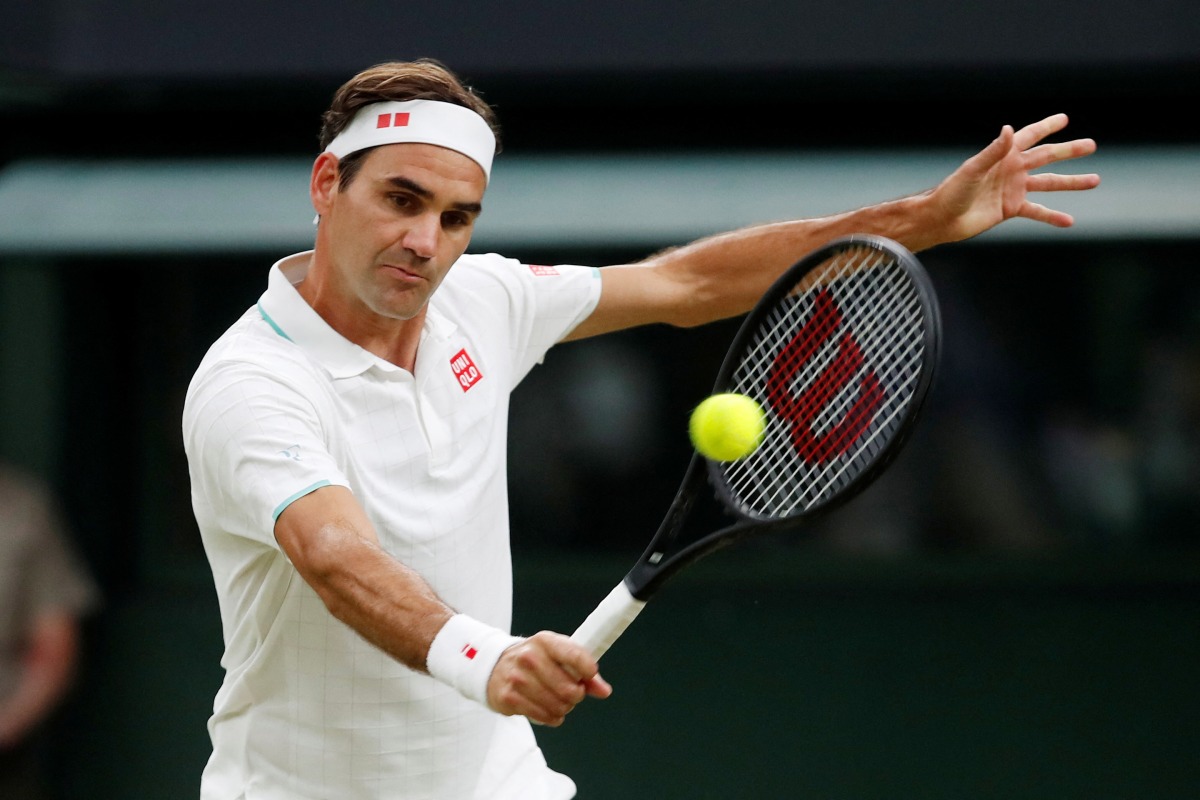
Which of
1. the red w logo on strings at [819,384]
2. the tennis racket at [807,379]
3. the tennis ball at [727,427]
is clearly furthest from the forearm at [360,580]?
the red w logo on strings at [819,384]

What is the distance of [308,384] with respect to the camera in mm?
2338

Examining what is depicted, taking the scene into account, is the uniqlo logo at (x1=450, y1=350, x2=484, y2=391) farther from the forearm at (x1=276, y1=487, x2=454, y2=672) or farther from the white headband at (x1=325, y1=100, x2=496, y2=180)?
the forearm at (x1=276, y1=487, x2=454, y2=672)

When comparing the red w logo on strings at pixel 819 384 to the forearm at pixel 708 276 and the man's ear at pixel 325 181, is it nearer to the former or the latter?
the forearm at pixel 708 276

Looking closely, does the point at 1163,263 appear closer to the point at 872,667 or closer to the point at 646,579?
the point at 872,667

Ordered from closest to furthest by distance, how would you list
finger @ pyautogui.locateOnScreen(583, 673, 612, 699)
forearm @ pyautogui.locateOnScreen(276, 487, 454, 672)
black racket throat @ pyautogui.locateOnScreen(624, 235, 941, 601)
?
finger @ pyautogui.locateOnScreen(583, 673, 612, 699), forearm @ pyautogui.locateOnScreen(276, 487, 454, 672), black racket throat @ pyautogui.locateOnScreen(624, 235, 941, 601)

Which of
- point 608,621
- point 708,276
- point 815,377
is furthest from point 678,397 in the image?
point 608,621

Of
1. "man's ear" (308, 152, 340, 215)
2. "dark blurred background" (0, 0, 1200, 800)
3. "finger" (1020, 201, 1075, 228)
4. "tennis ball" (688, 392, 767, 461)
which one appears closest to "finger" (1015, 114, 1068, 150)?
"finger" (1020, 201, 1075, 228)

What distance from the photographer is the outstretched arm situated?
107 inches

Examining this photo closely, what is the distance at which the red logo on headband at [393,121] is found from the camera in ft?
8.22

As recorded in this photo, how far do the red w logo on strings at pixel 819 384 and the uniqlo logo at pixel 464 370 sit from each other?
0.47 m

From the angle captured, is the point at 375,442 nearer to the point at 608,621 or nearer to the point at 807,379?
the point at 608,621

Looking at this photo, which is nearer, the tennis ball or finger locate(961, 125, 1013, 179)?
the tennis ball

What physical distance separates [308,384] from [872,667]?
3475 mm

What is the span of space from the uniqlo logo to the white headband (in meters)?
0.29
